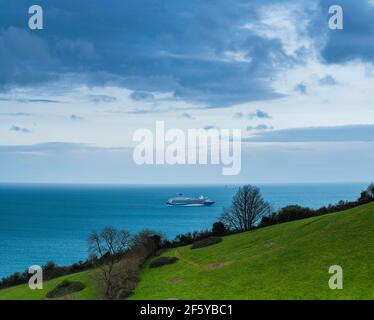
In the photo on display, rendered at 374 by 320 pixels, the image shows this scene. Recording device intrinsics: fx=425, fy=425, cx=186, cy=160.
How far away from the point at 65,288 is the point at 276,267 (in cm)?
2900

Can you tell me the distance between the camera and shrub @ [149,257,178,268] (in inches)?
2603

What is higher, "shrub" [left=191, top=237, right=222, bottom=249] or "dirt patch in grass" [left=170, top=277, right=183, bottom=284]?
"shrub" [left=191, top=237, right=222, bottom=249]

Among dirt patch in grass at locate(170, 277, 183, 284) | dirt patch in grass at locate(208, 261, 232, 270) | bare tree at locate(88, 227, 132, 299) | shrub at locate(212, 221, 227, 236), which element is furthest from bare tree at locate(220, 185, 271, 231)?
dirt patch in grass at locate(170, 277, 183, 284)

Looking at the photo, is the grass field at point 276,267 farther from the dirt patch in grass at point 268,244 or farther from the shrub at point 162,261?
the shrub at point 162,261

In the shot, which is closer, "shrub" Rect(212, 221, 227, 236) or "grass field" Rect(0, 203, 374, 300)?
"grass field" Rect(0, 203, 374, 300)

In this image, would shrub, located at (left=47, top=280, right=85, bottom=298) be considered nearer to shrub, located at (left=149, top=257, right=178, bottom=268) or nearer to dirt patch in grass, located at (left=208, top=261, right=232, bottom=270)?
shrub, located at (left=149, top=257, right=178, bottom=268)

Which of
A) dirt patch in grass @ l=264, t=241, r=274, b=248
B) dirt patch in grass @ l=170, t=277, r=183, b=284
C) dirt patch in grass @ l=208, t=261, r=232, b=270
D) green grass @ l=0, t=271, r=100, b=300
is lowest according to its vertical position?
green grass @ l=0, t=271, r=100, b=300

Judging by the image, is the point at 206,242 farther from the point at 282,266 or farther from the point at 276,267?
the point at 282,266

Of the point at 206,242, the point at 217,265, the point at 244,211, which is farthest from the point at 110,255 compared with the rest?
the point at 244,211

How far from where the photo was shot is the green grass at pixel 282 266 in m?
43.4

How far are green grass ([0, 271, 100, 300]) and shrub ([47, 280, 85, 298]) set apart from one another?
83 cm

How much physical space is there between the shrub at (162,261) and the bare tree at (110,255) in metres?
5.57
